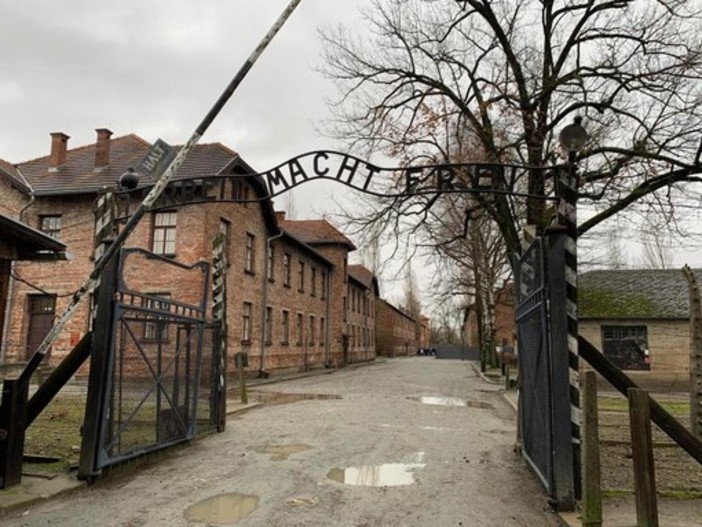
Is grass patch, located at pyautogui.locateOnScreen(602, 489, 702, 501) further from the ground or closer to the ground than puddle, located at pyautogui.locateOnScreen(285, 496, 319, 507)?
further from the ground

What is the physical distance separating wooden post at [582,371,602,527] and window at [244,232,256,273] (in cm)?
2096

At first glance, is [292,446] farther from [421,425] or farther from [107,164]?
[107,164]

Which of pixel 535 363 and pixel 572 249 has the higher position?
pixel 572 249

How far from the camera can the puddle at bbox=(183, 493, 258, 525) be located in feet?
17.1

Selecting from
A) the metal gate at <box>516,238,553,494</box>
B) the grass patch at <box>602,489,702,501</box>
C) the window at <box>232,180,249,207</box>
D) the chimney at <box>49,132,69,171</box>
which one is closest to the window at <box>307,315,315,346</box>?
the window at <box>232,180,249,207</box>

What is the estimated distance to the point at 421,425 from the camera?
11.3m

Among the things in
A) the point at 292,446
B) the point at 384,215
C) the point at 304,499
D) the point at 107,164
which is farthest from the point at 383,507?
the point at 107,164

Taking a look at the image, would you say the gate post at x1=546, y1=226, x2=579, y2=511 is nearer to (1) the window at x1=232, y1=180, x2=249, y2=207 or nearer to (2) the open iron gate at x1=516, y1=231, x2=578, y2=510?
(2) the open iron gate at x1=516, y1=231, x2=578, y2=510

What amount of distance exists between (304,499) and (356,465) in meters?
1.75

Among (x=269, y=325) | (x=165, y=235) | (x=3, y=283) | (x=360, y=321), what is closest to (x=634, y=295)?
(x=269, y=325)

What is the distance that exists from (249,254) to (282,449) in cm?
1757

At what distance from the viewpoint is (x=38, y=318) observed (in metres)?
22.2

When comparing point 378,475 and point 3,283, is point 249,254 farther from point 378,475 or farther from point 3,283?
point 378,475

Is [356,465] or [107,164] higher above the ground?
[107,164]
